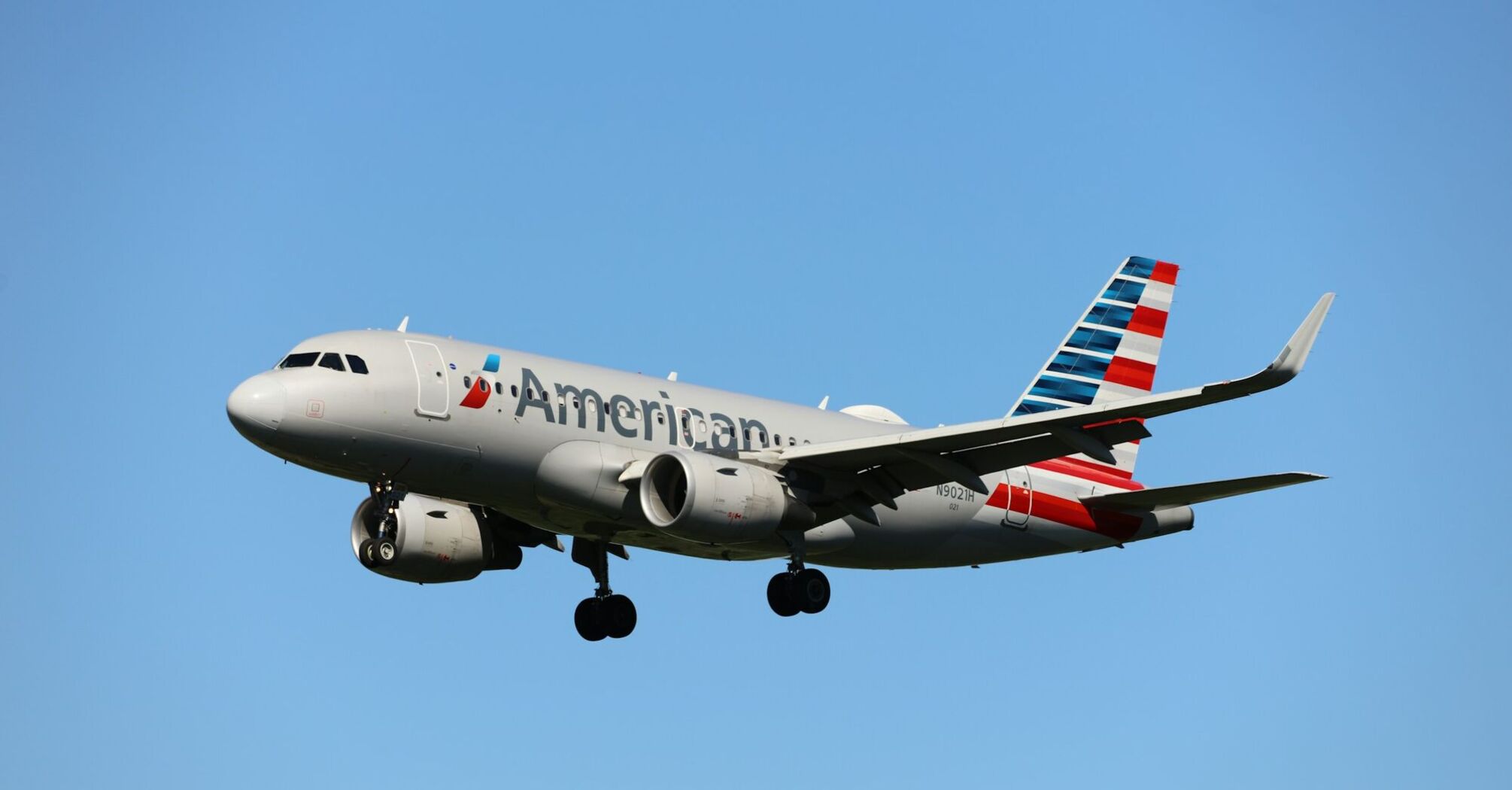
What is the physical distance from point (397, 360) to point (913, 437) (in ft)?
33.6

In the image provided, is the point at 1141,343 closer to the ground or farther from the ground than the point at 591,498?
farther from the ground

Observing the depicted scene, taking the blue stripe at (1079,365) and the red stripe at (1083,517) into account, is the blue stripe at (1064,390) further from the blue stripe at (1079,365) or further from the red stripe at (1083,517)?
the red stripe at (1083,517)

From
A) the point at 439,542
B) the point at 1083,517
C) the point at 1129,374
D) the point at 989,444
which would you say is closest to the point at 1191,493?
the point at 1083,517

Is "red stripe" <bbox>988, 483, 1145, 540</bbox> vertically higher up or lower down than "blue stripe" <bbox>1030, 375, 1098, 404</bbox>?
lower down

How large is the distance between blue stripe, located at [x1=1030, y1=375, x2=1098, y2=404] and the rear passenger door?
17595mm

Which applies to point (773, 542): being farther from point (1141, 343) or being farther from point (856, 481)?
point (1141, 343)

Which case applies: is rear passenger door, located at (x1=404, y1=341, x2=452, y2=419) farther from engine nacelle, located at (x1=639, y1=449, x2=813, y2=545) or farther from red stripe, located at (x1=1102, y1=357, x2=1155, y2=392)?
red stripe, located at (x1=1102, y1=357, x2=1155, y2=392)

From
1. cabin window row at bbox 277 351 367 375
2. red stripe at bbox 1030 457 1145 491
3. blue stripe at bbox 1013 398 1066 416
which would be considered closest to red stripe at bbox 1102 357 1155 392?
blue stripe at bbox 1013 398 1066 416

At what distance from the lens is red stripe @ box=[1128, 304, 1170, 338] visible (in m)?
51.4

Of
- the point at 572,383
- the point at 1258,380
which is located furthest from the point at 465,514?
the point at 1258,380

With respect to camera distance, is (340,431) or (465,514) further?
(465,514)

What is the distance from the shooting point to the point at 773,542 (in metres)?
41.9

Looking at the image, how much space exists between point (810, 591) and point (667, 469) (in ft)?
15.6

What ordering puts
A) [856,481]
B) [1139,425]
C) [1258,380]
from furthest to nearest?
[856,481], [1139,425], [1258,380]
